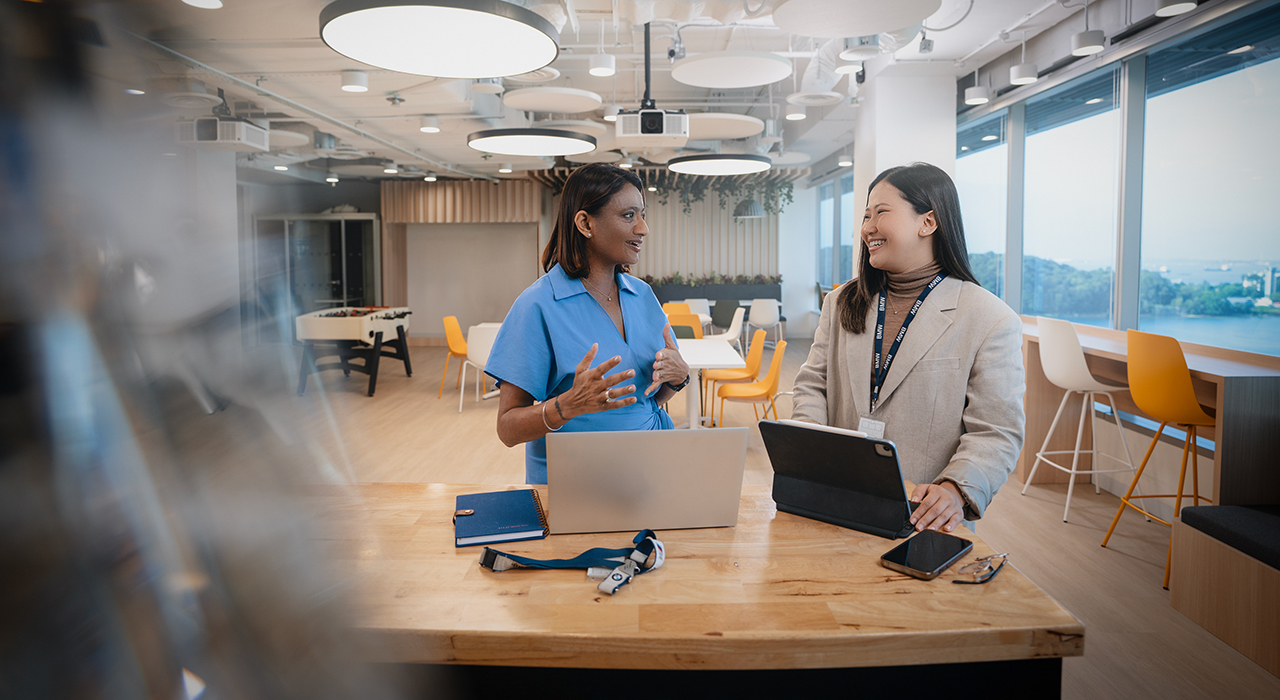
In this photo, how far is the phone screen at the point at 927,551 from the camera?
126cm

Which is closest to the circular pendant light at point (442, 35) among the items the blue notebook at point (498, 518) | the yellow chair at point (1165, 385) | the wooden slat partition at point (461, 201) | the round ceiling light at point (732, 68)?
the blue notebook at point (498, 518)

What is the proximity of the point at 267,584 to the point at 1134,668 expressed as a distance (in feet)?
10.1

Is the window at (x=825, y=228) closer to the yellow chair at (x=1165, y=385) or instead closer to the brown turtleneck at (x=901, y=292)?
the yellow chair at (x=1165, y=385)

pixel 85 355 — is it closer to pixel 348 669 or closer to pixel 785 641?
pixel 348 669

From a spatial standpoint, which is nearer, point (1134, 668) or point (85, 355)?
point (85, 355)

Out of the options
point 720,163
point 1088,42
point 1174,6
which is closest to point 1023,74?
point 1088,42

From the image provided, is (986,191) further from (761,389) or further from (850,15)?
(850,15)

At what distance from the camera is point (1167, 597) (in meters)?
3.04

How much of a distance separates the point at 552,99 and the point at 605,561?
4862 mm

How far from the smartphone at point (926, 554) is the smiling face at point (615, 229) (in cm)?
92

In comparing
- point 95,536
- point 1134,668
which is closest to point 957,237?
point 1134,668

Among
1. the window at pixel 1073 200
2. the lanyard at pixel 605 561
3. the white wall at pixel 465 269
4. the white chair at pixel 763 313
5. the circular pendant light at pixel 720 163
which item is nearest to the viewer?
the lanyard at pixel 605 561

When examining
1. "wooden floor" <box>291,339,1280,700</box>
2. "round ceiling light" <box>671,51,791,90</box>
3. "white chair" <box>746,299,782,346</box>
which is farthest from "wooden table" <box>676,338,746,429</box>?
"white chair" <box>746,299,782,346</box>

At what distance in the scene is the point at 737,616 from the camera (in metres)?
1.08
